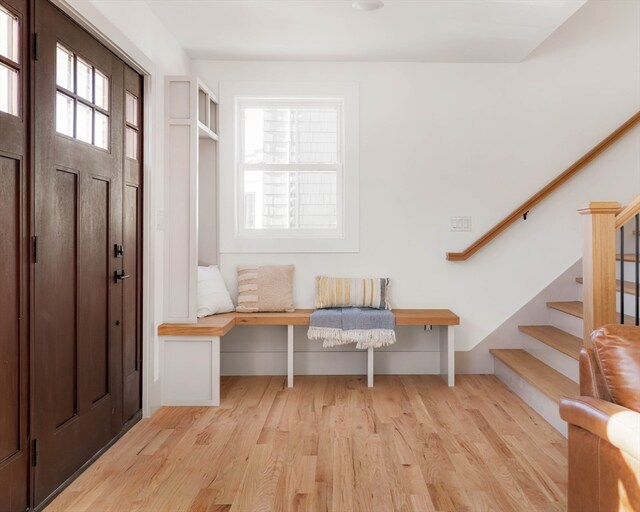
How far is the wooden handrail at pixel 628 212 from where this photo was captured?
93.7 inches

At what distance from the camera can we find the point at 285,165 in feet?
13.5

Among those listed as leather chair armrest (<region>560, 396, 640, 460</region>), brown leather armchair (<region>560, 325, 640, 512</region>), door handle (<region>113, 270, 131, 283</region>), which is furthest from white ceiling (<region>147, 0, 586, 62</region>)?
leather chair armrest (<region>560, 396, 640, 460</region>)

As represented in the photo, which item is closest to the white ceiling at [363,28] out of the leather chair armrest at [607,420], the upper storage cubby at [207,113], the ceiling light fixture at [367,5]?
the ceiling light fixture at [367,5]

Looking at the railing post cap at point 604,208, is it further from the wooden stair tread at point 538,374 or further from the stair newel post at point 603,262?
the wooden stair tread at point 538,374

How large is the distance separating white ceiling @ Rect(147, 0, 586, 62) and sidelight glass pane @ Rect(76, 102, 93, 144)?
0.97 metres

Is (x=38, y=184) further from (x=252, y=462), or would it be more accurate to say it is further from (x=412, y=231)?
(x=412, y=231)

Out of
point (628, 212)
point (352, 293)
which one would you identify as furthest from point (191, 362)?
point (628, 212)

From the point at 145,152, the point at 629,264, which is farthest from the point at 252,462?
the point at 629,264

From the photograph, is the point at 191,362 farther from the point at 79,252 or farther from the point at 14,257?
the point at 14,257

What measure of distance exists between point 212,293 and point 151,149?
3.66 ft

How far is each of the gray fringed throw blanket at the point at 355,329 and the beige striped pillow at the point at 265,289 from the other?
0.34 m

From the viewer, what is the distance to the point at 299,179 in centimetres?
414

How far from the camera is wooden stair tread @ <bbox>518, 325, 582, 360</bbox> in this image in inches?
127

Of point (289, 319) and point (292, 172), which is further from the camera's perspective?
point (292, 172)
